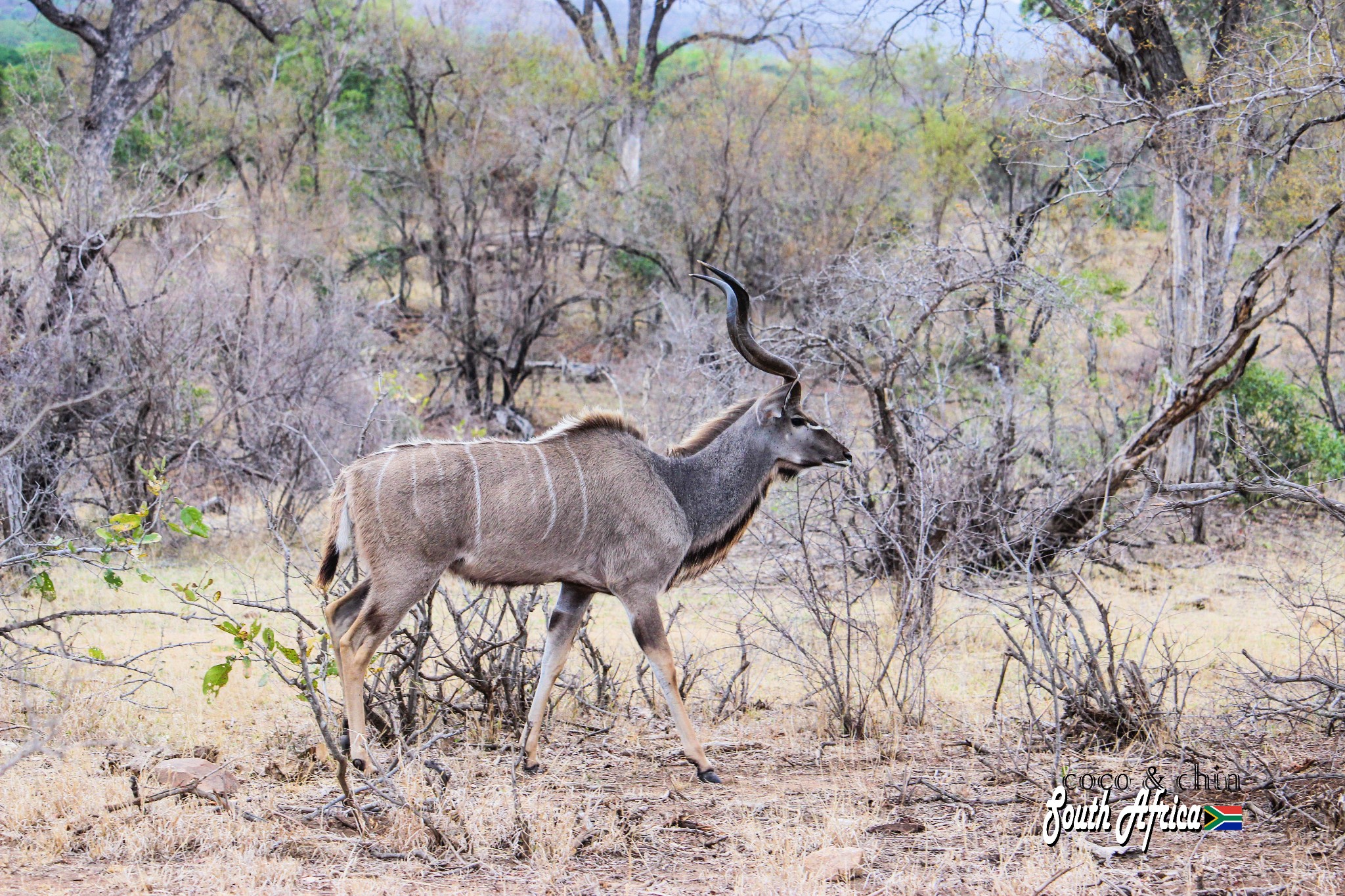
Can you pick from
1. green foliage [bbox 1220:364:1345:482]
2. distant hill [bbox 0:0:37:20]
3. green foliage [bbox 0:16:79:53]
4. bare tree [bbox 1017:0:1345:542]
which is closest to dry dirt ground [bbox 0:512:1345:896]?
bare tree [bbox 1017:0:1345:542]

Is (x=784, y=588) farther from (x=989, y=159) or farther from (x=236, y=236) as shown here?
(x=989, y=159)

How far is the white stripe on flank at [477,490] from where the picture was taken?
449cm

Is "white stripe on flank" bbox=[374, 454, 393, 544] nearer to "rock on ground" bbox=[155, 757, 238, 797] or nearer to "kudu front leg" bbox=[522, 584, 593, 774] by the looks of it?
"kudu front leg" bbox=[522, 584, 593, 774]

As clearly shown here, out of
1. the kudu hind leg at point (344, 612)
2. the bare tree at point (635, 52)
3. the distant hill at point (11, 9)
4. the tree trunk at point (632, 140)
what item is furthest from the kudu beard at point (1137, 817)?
the distant hill at point (11, 9)

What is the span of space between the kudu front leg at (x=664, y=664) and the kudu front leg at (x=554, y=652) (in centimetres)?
25

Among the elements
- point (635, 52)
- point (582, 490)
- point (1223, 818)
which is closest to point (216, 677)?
point (582, 490)

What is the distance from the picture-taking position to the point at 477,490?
452 centimetres

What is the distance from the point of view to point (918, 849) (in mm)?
3760

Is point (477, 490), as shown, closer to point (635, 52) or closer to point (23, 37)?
point (635, 52)

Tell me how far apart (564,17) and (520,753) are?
2200cm

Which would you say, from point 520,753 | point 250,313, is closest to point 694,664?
point 520,753

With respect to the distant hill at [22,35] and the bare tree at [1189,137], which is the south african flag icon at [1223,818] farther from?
the distant hill at [22,35]

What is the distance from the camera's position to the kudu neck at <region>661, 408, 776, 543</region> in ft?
16.3

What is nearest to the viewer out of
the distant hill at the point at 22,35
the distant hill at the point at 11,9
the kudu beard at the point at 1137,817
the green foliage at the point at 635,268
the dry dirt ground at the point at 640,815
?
the dry dirt ground at the point at 640,815
